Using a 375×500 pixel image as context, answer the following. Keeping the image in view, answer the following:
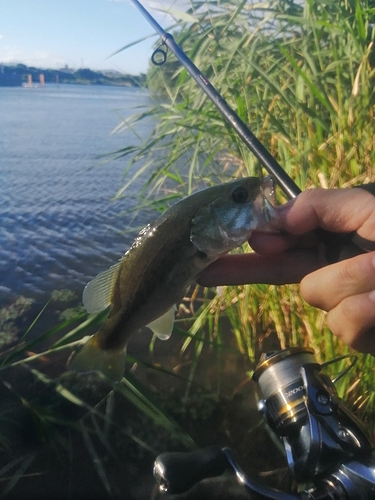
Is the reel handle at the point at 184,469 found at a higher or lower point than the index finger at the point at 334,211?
lower

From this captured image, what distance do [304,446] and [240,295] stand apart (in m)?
1.53

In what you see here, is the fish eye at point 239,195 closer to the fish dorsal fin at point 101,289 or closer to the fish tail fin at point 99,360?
the fish dorsal fin at point 101,289

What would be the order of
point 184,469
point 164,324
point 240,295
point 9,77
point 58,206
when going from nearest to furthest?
point 184,469 → point 164,324 → point 240,295 → point 58,206 → point 9,77

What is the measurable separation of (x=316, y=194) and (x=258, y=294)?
147cm

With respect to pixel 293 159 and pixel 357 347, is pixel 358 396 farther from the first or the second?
pixel 293 159

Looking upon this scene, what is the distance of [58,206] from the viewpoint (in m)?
6.48

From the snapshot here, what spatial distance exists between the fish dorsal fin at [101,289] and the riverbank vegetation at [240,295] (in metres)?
0.56

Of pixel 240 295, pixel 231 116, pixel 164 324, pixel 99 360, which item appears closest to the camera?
pixel 99 360

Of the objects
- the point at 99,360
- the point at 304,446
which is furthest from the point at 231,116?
the point at 304,446

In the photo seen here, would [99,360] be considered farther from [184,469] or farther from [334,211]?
[334,211]

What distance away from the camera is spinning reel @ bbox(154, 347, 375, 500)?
4.50ft

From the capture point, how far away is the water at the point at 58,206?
4688mm

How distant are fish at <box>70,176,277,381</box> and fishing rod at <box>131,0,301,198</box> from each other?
0.49 metres

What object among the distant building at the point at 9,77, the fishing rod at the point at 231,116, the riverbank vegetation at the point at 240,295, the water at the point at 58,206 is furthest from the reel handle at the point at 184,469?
the distant building at the point at 9,77
